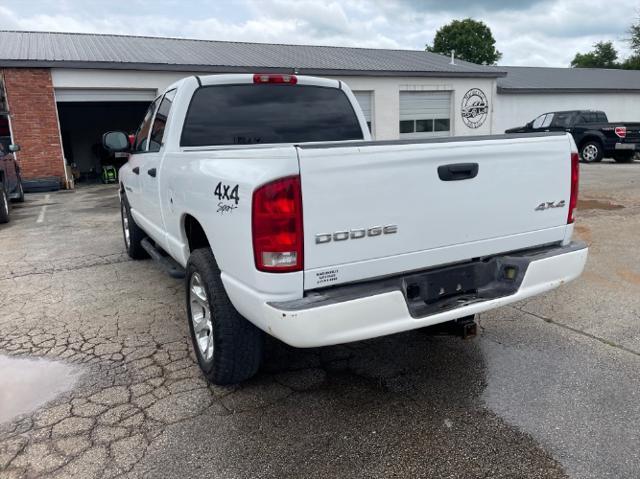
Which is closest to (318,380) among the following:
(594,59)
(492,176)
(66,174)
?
(492,176)

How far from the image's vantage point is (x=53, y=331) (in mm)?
4250

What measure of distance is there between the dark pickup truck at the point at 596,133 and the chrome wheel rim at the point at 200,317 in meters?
17.3

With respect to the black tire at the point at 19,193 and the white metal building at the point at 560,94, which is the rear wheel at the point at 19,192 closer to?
the black tire at the point at 19,193

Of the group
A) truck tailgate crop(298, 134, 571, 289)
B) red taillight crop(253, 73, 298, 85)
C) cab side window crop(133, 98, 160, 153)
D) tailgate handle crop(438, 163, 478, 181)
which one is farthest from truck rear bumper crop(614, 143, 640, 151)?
tailgate handle crop(438, 163, 478, 181)

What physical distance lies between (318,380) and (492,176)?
164cm

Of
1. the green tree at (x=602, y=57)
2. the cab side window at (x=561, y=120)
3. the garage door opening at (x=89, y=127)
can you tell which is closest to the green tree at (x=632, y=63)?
the green tree at (x=602, y=57)

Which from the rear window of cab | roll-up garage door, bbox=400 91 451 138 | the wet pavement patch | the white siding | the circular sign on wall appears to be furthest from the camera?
the circular sign on wall

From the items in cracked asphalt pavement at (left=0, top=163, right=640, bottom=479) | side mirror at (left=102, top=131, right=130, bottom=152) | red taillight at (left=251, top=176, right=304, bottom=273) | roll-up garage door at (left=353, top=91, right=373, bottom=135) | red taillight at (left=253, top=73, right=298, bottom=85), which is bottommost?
cracked asphalt pavement at (left=0, top=163, right=640, bottom=479)

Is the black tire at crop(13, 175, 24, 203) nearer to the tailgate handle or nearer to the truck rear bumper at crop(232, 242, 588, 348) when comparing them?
the truck rear bumper at crop(232, 242, 588, 348)

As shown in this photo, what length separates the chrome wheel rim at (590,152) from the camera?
18188 mm

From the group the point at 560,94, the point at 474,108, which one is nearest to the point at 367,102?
the point at 474,108

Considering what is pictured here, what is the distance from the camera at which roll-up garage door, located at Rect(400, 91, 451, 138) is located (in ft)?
69.5

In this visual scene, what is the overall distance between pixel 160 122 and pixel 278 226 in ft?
8.57

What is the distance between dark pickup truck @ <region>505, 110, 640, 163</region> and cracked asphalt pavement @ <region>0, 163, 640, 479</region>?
1488 cm
